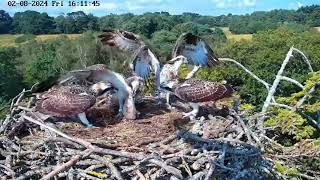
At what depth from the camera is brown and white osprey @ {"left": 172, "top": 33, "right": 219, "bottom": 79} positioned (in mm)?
7199

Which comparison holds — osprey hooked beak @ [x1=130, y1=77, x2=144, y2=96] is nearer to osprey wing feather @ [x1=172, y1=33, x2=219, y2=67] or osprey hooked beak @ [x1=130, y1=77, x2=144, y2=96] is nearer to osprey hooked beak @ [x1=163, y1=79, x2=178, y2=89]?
osprey hooked beak @ [x1=163, y1=79, x2=178, y2=89]

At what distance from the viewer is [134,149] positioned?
18.2 ft

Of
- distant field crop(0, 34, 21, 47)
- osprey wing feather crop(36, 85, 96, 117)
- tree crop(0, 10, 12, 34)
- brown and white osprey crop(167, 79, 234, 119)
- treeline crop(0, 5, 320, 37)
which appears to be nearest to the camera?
osprey wing feather crop(36, 85, 96, 117)

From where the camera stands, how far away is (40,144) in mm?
5395

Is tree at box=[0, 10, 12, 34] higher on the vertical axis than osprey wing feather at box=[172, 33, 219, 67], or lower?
lower

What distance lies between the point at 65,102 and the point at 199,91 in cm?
164

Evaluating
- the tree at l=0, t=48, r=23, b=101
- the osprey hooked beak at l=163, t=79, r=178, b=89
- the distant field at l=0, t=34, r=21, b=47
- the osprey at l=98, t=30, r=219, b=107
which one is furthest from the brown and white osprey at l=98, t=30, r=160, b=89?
the distant field at l=0, t=34, r=21, b=47

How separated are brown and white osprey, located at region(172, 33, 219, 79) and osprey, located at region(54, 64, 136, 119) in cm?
99

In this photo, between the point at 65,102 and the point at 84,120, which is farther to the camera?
the point at 84,120

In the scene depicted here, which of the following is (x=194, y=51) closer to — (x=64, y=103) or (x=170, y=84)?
(x=170, y=84)

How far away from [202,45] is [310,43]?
75.7 ft

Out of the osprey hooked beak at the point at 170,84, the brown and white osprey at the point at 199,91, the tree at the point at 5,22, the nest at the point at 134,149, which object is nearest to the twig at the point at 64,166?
the nest at the point at 134,149

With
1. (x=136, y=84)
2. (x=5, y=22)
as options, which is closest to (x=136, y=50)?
(x=136, y=84)

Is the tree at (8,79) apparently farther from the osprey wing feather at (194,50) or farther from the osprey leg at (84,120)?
the osprey leg at (84,120)
